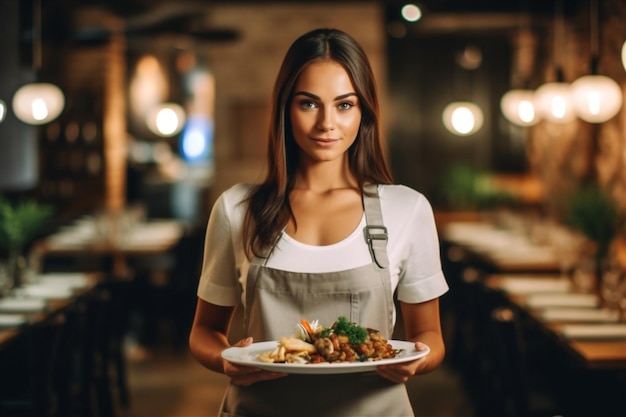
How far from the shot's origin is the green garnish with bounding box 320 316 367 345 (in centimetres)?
173

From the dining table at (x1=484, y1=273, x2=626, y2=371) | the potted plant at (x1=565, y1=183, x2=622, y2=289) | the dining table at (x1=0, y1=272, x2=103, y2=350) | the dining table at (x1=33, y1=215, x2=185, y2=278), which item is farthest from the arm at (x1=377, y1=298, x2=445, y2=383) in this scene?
the dining table at (x1=33, y1=215, x2=185, y2=278)

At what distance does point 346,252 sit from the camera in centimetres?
189

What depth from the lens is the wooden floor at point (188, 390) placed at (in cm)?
575

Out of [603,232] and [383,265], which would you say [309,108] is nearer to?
[383,265]

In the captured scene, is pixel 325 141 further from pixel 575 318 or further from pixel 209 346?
pixel 575 318

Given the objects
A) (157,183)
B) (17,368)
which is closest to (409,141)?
(157,183)

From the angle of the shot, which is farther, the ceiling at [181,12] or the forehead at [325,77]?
the ceiling at [181,12]

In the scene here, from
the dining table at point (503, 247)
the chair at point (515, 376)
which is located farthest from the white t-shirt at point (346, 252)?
the dining table at point (503, 247)

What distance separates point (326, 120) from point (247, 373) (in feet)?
1.74

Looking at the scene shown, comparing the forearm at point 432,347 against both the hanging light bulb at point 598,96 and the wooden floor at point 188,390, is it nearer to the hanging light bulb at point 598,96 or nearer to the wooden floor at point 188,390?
the hanging light bulb at point 598,96

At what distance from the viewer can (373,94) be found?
194 centimetres

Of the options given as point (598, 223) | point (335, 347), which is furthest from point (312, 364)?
point (598, 223)

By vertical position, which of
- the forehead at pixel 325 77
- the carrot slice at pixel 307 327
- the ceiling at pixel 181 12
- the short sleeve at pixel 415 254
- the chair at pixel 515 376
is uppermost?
the ceiling at pixel 181 12

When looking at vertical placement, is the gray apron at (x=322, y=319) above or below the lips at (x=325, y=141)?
below
